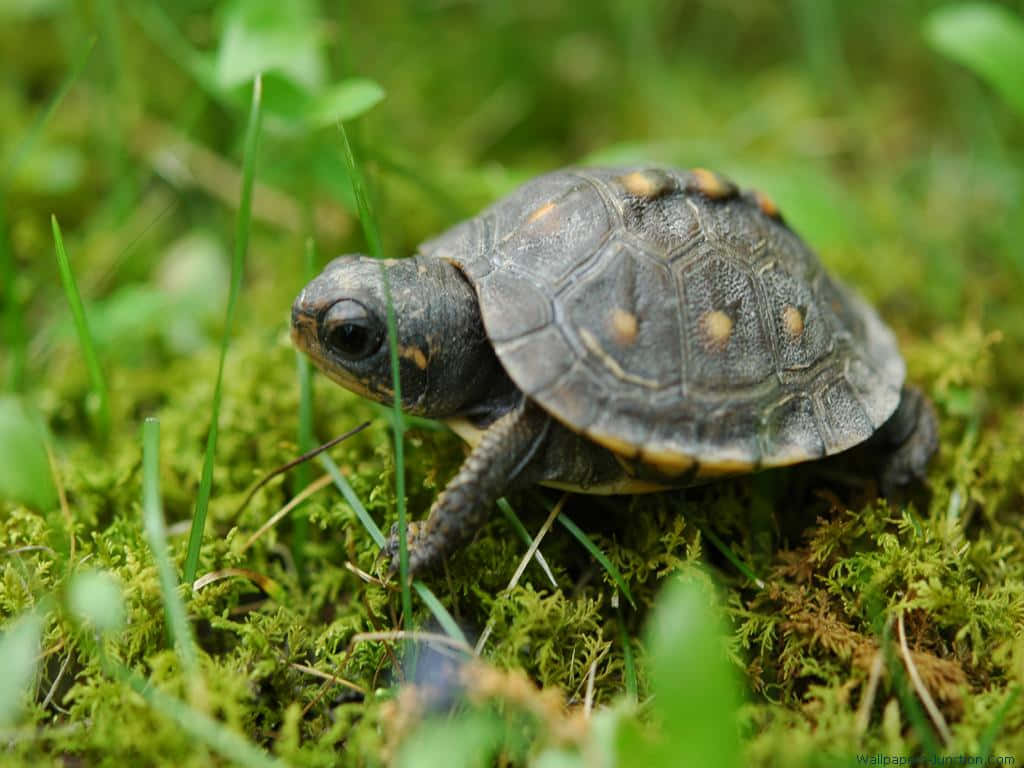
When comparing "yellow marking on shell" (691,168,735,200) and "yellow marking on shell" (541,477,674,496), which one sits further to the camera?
"yellow marking on shell" (691,168,735,200)

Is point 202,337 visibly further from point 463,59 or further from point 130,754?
point 463,59

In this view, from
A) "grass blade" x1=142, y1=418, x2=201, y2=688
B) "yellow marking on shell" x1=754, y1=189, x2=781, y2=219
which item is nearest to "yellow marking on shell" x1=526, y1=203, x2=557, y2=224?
"yellow marking on shell" x1=754, y1=189, x2=781, y2=219

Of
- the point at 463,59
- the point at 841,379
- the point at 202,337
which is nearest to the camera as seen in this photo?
the point at 841,379

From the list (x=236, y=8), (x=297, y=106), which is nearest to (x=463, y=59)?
(x=236, y=8)

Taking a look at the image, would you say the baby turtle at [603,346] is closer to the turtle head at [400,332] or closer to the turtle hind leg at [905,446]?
the turtle head at [400,332]

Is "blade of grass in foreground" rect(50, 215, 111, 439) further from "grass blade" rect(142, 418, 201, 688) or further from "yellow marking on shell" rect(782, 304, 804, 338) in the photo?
"yellow marking on shell" rect(782, 304, 804, 338)

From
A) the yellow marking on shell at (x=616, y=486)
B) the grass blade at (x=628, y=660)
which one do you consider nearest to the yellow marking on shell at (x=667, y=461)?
the yellow marking on shell at (x=616, y=486)
